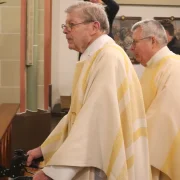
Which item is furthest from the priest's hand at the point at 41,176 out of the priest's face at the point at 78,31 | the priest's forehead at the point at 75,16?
the priest's forehead at the point at 75,16

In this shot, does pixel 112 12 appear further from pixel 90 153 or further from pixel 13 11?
pixel 90 153

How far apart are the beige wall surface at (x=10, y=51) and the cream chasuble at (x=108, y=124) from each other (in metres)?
1.81

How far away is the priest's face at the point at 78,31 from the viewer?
71.9 inches

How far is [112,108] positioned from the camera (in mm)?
1664

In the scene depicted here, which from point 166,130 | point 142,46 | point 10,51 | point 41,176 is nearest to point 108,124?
point 41,176

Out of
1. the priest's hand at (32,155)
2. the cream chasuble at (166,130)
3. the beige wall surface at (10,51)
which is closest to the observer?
the priest's hand at (32,155)

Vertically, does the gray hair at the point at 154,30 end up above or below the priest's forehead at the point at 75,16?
below

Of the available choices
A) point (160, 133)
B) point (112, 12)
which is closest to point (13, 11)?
point (112, 12)

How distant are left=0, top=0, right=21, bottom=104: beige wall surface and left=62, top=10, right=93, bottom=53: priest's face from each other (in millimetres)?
1703

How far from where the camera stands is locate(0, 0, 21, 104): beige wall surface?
3.45 metres

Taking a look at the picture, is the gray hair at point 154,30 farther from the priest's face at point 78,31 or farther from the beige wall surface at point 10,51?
the beige wall surface at point 10,51

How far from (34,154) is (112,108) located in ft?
2.01

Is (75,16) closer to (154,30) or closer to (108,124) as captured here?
(108,124)

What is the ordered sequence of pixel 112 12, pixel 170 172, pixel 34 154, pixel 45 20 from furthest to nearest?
pixel 45 20 → pixel 112 12 → pixel 170 172 → pixel 34 154
